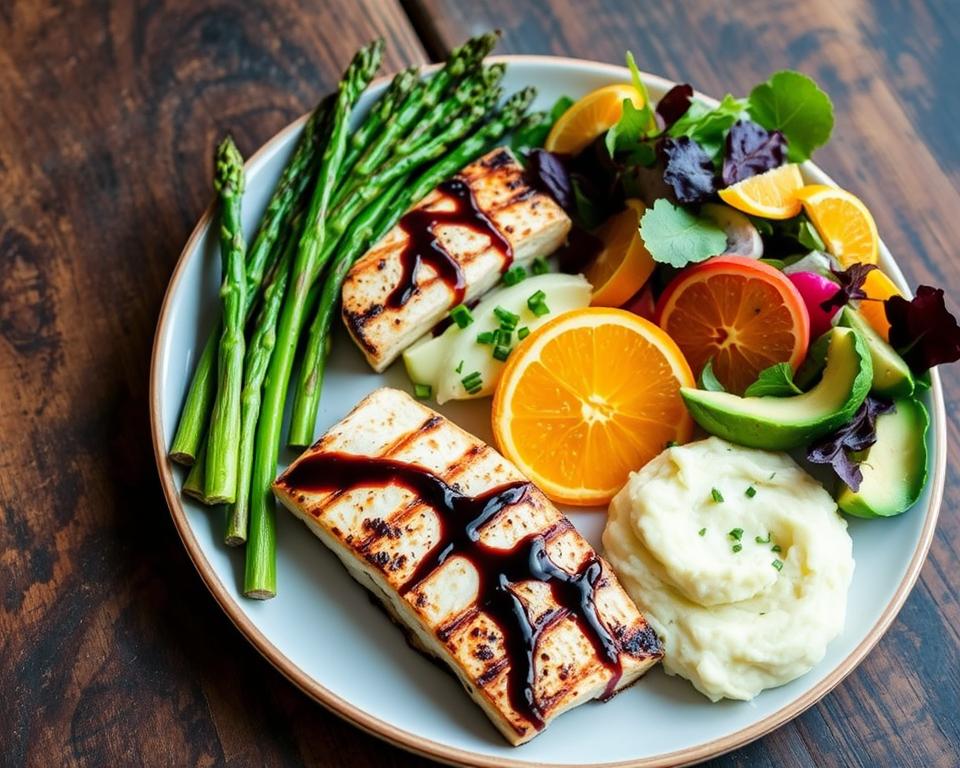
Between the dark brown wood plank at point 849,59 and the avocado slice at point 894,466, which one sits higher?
the dark brown wood plank at point 849,59

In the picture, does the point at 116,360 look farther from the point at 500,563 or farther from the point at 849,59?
the point at 849,59

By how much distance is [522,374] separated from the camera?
13.8ft

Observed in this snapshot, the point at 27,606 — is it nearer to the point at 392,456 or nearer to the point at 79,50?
the point at 392,456

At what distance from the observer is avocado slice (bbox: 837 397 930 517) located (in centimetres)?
404

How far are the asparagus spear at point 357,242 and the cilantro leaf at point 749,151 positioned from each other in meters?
1.05

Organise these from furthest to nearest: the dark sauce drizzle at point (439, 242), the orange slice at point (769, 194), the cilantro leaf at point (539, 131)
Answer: the cilantro leaf at point (539, 131), the dark sauce drizzle at point (439, 242), the orange slice at point (769, 194)

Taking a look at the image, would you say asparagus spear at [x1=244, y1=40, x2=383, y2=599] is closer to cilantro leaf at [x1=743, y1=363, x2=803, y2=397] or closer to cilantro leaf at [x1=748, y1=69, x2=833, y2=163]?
cilantro leaf at [x1=748, y1=69, x2=833, y2=163]

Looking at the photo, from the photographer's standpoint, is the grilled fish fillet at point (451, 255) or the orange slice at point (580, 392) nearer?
the orange slice at point (580, 392)

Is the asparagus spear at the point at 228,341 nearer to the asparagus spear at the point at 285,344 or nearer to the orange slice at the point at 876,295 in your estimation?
the asparagus spear at the point at 285,344

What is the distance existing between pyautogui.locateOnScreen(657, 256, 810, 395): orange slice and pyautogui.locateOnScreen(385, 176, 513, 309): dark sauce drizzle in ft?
2.66

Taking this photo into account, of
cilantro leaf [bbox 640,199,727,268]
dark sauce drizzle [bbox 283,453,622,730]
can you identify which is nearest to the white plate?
dark sauce drizzle [bbox 283,453,622,730]

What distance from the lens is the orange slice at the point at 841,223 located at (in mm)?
4395

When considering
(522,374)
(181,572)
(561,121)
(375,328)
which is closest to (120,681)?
(181,572)

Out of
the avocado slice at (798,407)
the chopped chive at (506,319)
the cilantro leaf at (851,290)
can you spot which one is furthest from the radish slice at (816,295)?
the chopped chive at (506,319)
